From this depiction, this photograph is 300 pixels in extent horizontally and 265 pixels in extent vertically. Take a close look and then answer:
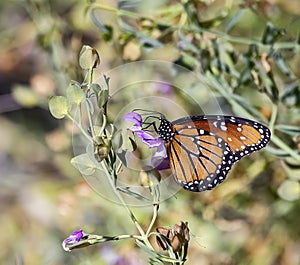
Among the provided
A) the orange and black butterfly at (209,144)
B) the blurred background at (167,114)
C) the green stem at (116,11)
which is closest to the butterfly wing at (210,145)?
the orange and black butterfly at (209,144)

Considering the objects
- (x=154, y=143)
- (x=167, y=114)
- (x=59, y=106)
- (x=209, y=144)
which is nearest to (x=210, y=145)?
(x=209, y=144)

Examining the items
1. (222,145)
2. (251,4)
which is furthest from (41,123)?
(222,145)

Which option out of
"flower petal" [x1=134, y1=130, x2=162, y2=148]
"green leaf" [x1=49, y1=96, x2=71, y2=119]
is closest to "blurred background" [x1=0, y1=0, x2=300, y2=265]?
"flower petal" [x1=134, y1=130, x2=162, y2=148]

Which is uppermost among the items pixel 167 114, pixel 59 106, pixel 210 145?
pixel 59 106

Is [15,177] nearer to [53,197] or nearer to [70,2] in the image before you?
[53,197]

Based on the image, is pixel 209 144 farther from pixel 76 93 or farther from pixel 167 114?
pixel 167 114

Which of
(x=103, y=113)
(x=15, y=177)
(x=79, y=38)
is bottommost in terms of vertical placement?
(x=15, y=177)
